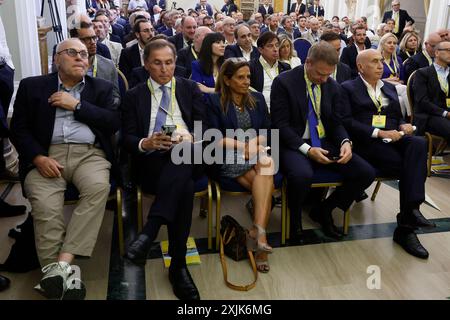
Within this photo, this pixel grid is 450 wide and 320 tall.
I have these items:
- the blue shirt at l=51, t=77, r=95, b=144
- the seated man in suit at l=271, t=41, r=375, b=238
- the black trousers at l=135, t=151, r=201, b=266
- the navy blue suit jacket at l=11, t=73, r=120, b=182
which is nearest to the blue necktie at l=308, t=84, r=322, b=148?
the seated man in suit at l=271, t=41, r=375, b=238

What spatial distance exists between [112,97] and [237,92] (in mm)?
811

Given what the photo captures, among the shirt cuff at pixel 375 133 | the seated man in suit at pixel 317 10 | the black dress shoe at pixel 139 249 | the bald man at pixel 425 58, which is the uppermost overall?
the seated man in suit at pixel 317 10

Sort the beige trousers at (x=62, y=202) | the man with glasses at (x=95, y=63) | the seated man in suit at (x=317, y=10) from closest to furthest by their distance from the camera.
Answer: the beige trousers at (x=62, y=202)
the man with glasses at (x=95, y=63)
the seated man in suit at (x=317, y=10)

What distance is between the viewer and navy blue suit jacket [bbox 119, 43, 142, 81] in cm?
466

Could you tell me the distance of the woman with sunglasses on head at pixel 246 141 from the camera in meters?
2.74

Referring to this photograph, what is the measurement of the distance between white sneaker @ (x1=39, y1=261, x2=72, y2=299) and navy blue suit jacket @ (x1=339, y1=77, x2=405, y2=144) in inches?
84.2

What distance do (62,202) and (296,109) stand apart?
1.65 meters

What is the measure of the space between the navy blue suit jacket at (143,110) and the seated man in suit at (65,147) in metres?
0.08

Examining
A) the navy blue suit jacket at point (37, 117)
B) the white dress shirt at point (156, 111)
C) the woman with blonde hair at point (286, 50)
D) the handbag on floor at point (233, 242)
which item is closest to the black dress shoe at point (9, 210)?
the navy blue suit jacket at point (37, 117)

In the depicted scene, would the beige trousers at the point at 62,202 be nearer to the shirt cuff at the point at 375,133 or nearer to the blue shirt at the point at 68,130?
the blue shirt at the point at 68,130

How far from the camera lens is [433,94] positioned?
4309mm
